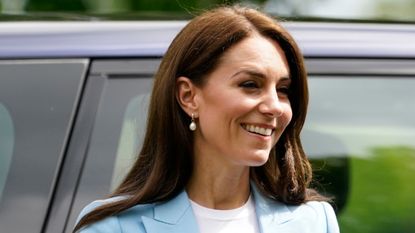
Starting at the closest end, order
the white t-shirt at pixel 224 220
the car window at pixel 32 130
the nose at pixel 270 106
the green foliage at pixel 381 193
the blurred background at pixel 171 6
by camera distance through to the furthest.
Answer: the nose at pixel 270 106 < the white t-shirt at pixel 224 220 < the car window at pixel 32 130 < the green foliage at pixel 381 193 < the blurred background at pixel 171 6

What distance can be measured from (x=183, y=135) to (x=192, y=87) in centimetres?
11

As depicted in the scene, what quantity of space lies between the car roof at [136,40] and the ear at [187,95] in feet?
1.57

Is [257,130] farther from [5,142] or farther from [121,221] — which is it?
[5,142]

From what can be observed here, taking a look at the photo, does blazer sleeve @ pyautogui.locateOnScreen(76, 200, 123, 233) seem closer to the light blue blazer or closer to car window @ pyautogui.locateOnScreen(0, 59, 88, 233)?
the light blue blazer

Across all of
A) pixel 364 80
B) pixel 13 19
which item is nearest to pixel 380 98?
pixel 364 80

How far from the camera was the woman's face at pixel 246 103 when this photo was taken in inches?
94.9

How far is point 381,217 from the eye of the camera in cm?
302

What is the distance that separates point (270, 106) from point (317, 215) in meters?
0.32

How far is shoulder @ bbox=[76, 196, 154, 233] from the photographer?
96.7 inches

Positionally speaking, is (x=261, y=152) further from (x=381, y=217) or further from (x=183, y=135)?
(x=381, y=217)

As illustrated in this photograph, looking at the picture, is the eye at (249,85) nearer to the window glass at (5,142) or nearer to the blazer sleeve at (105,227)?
the blazer sleeve at (105,227)

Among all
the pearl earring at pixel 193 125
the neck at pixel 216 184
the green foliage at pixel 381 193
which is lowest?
the green foliage at pixel 381 193

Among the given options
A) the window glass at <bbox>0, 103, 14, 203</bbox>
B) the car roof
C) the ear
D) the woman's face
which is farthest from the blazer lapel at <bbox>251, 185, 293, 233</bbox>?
the window glass at <bbox>0, 103, 14, 203</bbox>

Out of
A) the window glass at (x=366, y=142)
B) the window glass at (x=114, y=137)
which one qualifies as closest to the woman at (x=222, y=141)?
the window glass at (x=114, y=137)
